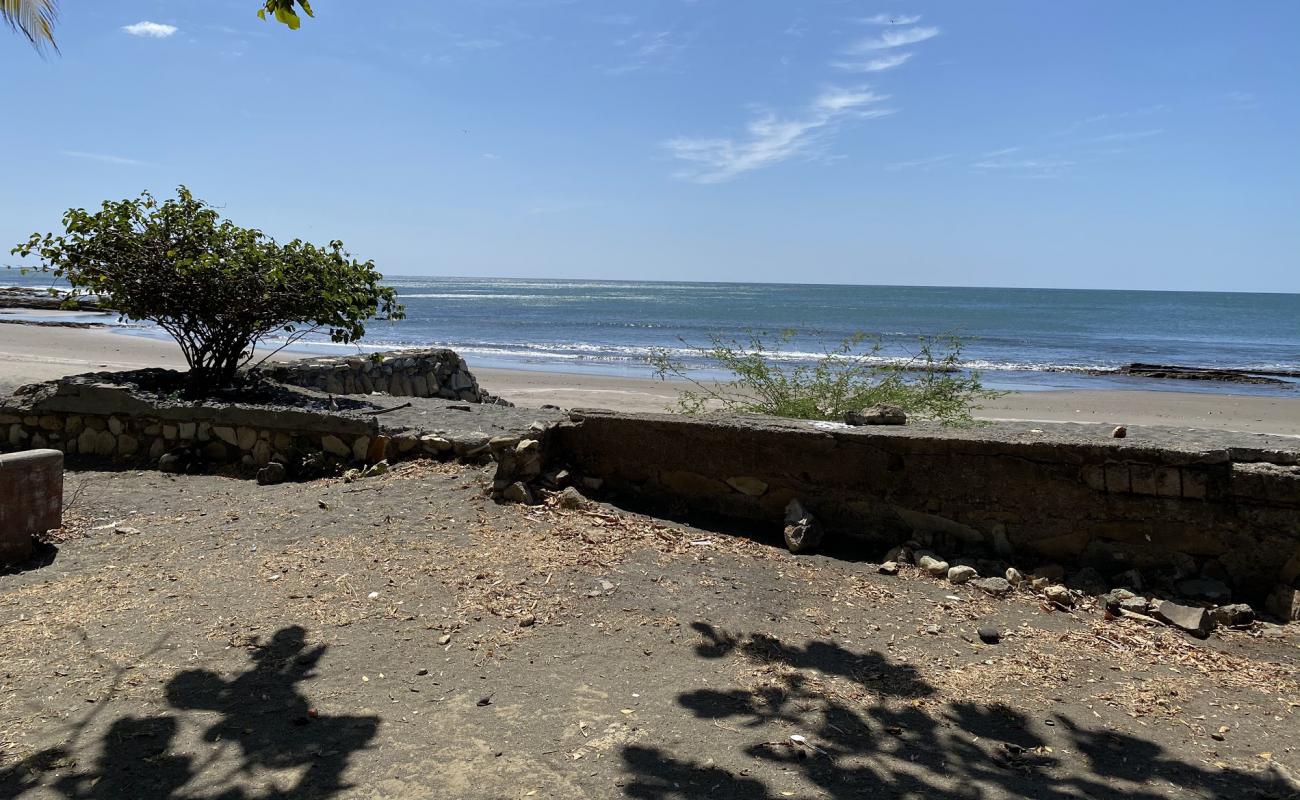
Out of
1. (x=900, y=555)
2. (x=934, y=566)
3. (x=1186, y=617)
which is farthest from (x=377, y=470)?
(x=1186, y=617)

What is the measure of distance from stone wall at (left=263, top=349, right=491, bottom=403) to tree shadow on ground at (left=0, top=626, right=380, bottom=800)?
7352mm

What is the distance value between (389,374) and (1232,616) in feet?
33.6

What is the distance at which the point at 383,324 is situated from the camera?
4528 cm

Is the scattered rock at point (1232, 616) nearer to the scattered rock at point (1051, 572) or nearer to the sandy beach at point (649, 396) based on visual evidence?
the scattered rock at point (1051, 572)

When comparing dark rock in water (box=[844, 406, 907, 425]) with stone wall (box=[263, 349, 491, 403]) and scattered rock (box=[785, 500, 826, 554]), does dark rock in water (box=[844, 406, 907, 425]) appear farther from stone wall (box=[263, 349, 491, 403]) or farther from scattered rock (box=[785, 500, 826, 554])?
stone wall (box=[263, 349, 491, 403])

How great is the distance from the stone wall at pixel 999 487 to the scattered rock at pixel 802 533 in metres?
0.17

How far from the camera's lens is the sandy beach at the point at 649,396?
661 inches

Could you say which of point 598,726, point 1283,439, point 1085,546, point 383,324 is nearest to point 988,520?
point 1085,546

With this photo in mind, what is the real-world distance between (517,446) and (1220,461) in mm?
3992

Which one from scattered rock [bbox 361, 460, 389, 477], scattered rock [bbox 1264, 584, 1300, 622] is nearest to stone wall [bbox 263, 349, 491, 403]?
scattered rock [bbox 361, 460, 389, 477]

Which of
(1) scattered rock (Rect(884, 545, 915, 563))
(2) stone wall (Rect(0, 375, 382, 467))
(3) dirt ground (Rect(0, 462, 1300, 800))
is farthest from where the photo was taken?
(2) stone wall (Rect(0, 375, 382, 467))

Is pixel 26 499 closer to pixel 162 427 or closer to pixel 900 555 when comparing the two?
pixel 162 427

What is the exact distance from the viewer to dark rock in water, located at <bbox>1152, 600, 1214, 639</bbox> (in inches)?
164

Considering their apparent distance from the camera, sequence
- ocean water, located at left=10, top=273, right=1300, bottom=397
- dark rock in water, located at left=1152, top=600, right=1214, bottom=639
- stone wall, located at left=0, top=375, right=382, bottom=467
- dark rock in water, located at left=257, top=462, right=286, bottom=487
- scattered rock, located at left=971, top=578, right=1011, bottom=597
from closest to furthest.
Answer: dark rock in water, located at left=1152, top=600, right=1214, bottom=639 → scattered rock, located at left=971, top=578, right=1011, bottom=597 → dark rock in water, located at left=257, top=462, right=286, bottom=487 → stone wall, located at left=0, top=375, right=382, bottom=467 → ocean water, located at left=10, top=273, right=1300, bottom=397
